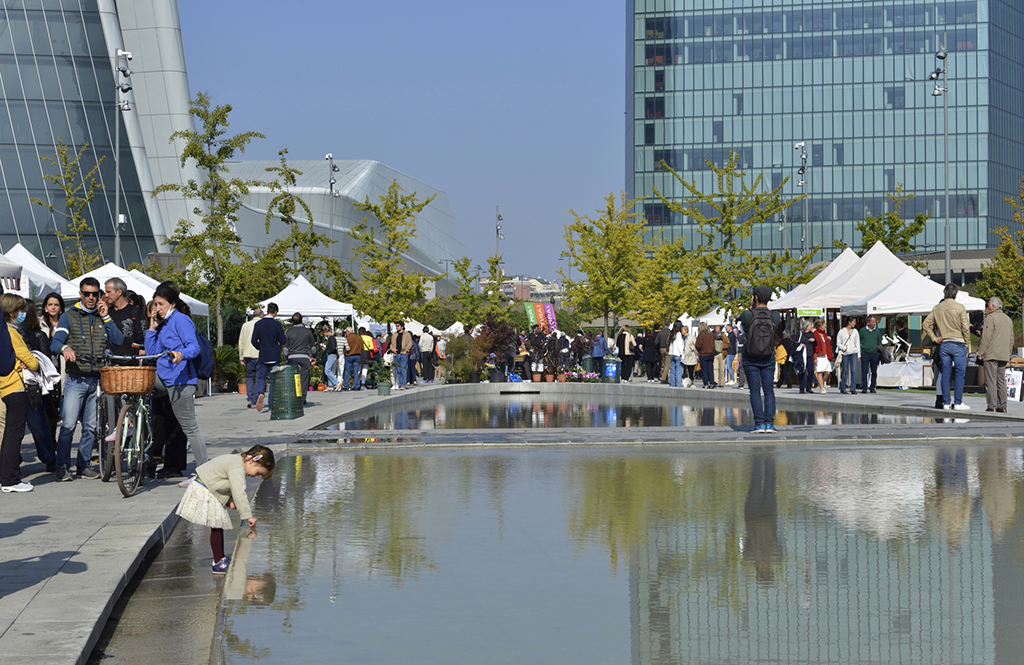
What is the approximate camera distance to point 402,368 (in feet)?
112

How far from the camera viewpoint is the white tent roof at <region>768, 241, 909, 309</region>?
30453 millimetres

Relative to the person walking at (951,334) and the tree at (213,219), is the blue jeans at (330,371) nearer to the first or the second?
the tree at (213,219)

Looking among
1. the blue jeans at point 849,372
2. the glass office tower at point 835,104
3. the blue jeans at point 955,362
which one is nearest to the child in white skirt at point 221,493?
the blue jeans at point 955,362

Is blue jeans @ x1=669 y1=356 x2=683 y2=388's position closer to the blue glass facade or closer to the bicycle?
the bicycle

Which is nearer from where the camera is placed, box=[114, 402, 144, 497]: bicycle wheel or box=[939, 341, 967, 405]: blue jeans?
box=[114, 402, 144, 497]: bicycle wheel

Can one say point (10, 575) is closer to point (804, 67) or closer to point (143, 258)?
point (143, 258)

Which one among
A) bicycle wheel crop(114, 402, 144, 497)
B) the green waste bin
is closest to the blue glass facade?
the green waste bin

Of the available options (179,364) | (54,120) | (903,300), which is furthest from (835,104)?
(179,364)

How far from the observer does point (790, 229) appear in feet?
354

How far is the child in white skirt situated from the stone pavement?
35 centimetres

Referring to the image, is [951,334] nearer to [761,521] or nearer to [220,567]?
[761,521]

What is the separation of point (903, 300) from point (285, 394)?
56.4 ft

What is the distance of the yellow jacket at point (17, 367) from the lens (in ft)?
29.3

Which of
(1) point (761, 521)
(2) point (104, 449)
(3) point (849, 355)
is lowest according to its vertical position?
(3) point (849, 355)
